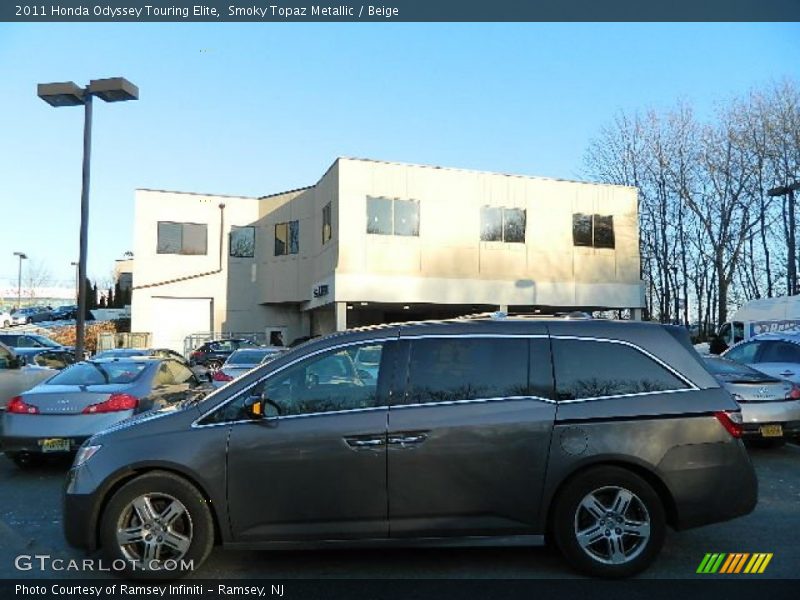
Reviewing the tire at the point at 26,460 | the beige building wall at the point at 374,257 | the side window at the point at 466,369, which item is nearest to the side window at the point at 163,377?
the tire at the point at 26,460

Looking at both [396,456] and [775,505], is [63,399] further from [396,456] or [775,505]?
[775,505]

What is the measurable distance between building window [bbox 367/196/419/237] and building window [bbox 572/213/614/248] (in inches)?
337

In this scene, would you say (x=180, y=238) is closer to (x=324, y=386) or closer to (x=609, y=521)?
(x=324, y=386)

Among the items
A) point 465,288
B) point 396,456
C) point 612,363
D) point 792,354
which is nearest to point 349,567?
point 396,456

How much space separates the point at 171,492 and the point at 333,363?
1.35 meters

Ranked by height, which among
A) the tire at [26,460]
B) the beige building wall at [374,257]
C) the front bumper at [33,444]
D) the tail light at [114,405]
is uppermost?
the beige building wall at [374,257]

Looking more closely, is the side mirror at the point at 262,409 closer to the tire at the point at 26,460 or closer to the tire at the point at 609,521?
the tire at the point at 609,521

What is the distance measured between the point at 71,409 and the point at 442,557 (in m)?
5.06

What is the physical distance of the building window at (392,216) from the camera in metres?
30.3

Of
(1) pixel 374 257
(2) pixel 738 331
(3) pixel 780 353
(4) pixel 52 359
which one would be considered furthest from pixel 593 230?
(4) pixel 52 359

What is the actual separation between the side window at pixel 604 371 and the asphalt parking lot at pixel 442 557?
1.24 m

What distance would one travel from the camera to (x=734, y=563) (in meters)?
4.85

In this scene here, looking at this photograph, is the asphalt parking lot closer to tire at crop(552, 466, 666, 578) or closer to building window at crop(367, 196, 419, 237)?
tire at crop(552, 466, 666, 578)

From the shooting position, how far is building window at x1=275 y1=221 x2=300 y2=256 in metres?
37.4
